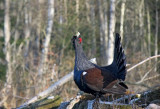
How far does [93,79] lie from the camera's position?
19.1 feet

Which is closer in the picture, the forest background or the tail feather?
the tail feather

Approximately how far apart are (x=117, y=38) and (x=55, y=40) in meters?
10.7

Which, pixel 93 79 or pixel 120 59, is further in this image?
pixel 120 59

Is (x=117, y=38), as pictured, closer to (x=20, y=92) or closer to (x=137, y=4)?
(x=20, y=92)

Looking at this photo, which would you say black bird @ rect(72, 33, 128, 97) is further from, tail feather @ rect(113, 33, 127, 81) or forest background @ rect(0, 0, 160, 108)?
forest background @ rect(0, 0, 160, 108)

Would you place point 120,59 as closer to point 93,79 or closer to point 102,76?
point 102,76

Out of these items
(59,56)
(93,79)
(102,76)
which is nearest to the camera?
(93,79)

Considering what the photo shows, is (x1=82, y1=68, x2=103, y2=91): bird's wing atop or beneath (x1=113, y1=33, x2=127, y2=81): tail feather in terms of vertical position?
beneath

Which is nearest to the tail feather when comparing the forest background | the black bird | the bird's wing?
the black bird

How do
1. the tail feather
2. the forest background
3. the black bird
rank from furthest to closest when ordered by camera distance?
the forest background
the tail feather
the black bird

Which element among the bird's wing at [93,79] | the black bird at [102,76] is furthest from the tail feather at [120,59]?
the bird's wing at [93,79]

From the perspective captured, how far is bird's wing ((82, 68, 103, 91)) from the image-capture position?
18.9ft

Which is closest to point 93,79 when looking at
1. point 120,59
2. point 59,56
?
point 120,59

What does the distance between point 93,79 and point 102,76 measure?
0.21 metres
